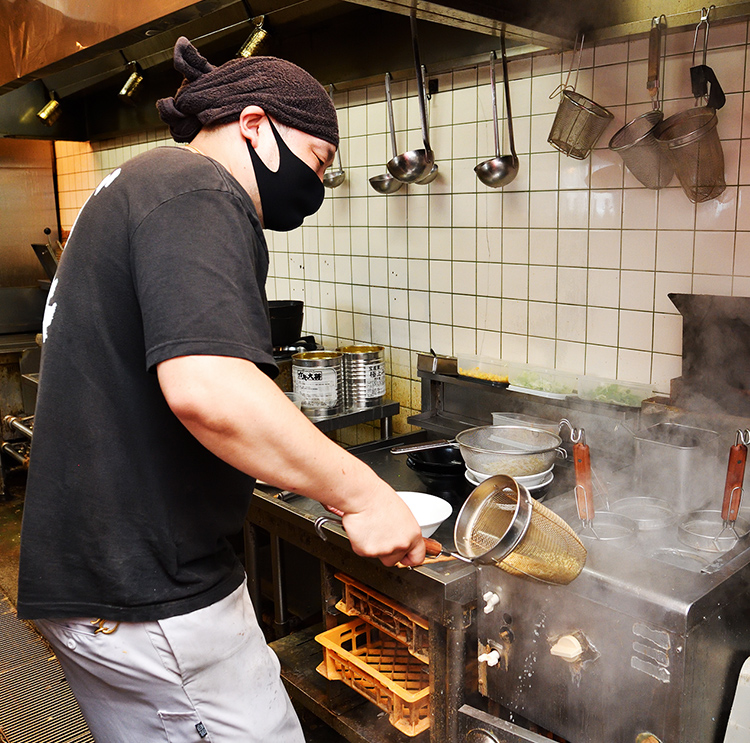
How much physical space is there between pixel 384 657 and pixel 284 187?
1.23m

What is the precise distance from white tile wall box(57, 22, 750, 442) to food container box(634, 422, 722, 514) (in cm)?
36

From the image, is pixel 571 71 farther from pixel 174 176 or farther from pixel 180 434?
pixel 180 434

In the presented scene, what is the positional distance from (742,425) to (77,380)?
1436 millimetres

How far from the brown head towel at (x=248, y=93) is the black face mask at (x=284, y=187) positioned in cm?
4

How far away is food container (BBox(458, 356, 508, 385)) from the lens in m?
2.41

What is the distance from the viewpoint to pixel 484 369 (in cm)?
246

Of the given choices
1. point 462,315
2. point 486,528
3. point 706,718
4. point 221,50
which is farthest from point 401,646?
point 221,50

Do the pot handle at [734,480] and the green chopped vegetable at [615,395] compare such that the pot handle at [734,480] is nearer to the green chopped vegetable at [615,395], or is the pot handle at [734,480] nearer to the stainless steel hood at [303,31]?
the green chopped vegetable at [615,395]

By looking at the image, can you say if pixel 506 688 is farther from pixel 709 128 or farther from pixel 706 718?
pixel 709 128

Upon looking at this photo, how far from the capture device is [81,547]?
44.4 inches

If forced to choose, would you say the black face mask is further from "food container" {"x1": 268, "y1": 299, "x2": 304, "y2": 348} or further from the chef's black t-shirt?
"food container" {"x1": 268, "y1": 299, "x2": 304, "y2": 348}

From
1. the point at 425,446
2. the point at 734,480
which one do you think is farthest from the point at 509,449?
the point at 734,480

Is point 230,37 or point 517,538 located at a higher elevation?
point 230,37

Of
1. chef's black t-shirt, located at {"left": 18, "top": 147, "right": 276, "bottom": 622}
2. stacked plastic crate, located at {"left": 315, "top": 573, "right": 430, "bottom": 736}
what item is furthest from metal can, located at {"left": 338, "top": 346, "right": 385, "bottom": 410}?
chef's black t-shirt, located at {"left": 18, "top": 147, "right": 276, "bottom": 622}
